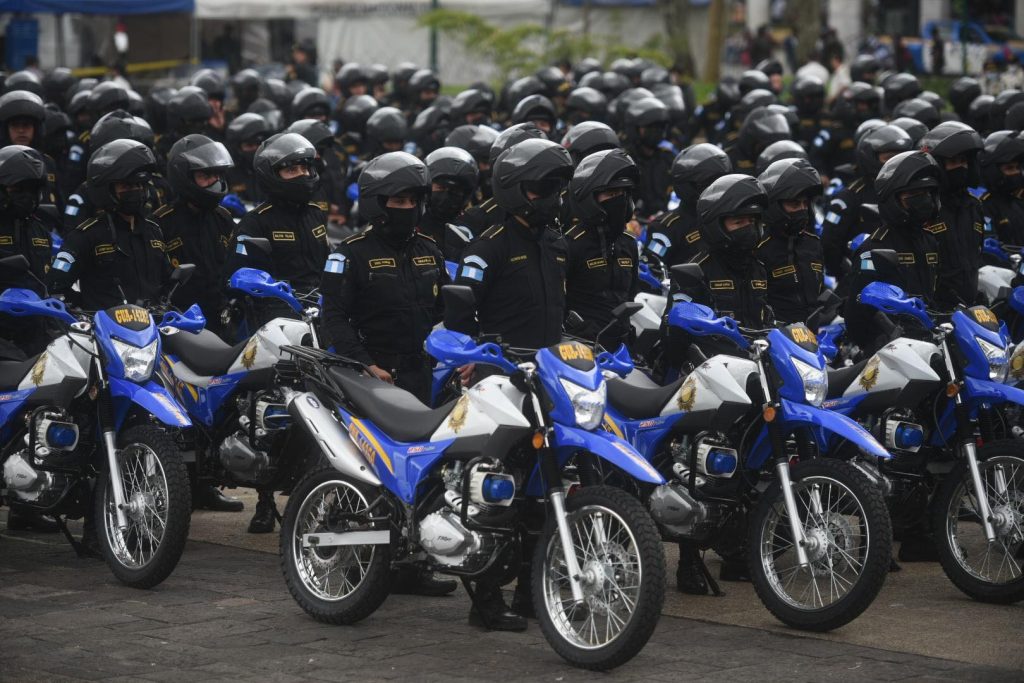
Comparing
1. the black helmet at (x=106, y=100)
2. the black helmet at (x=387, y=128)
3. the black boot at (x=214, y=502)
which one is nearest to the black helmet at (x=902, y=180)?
the black boot at (x=214, y=502)

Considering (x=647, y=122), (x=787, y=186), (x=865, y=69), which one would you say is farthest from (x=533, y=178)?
(x=865, y=69)

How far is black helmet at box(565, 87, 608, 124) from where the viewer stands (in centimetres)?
1622

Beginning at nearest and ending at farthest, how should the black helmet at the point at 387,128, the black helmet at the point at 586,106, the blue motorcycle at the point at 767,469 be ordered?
the blue motorcycle at the point at 767,469
the black helmet at the point at 387,128
the black helmet at the point at 586,106

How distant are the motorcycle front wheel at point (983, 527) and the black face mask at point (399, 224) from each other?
9.07 feet

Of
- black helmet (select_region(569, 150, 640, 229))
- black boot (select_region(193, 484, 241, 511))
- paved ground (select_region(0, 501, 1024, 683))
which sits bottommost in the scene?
black boot (select_region(193, 484, 241, 511))

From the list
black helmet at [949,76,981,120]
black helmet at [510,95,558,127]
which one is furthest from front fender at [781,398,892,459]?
black helmet at [949,76,981,120]

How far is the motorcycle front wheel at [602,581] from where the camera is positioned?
6.50 metres

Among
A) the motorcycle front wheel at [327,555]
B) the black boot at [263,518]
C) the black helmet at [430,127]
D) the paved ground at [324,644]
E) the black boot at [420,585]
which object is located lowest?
the black boot at [263,518]

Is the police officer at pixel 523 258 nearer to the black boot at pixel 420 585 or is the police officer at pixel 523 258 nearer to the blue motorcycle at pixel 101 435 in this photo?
the black boot at pixel 420 585

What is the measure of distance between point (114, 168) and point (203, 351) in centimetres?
105

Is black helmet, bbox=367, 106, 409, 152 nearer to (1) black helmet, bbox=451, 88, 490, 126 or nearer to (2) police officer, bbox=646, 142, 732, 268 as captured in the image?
(1) black helmet, bbox=451, 88, 490, 126

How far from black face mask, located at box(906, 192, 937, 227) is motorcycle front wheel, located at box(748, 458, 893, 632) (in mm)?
2210

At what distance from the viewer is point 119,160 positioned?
8.96 meters

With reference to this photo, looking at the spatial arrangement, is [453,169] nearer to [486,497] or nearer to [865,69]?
[486,497]
